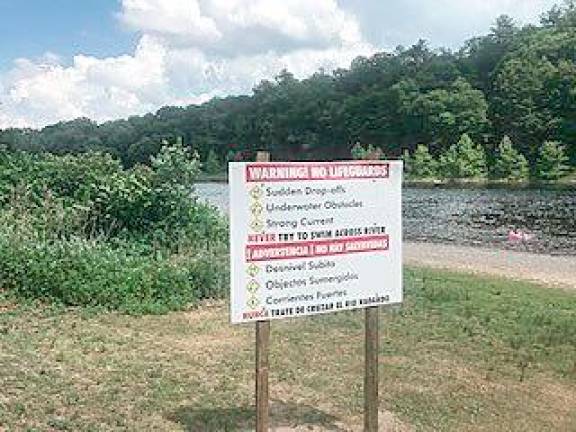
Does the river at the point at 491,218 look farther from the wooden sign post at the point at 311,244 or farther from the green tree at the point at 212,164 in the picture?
the green tree at the point at 212,164

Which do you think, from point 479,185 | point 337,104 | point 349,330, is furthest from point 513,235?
point 337,104

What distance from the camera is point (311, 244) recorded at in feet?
17.5

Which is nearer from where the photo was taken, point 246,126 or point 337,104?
point 337,104

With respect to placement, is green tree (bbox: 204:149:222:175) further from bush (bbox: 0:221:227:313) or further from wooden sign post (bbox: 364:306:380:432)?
wooden sign post (bbox: 364:306:380:432)

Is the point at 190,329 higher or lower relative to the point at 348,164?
lower

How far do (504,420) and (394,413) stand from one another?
929 mm

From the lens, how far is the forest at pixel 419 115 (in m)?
88.4

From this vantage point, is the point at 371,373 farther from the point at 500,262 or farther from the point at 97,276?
the point at 500,262

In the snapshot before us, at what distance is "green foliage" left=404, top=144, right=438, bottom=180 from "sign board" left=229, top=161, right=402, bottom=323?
278 ft

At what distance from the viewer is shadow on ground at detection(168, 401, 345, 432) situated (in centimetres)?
600

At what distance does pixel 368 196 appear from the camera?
5.62 metres

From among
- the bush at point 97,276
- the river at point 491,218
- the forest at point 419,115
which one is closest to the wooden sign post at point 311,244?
the bush at point 97,276

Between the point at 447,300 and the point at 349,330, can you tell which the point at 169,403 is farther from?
the point at 447,300

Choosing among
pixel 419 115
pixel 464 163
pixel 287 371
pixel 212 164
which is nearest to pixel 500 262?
pixel 287 371
